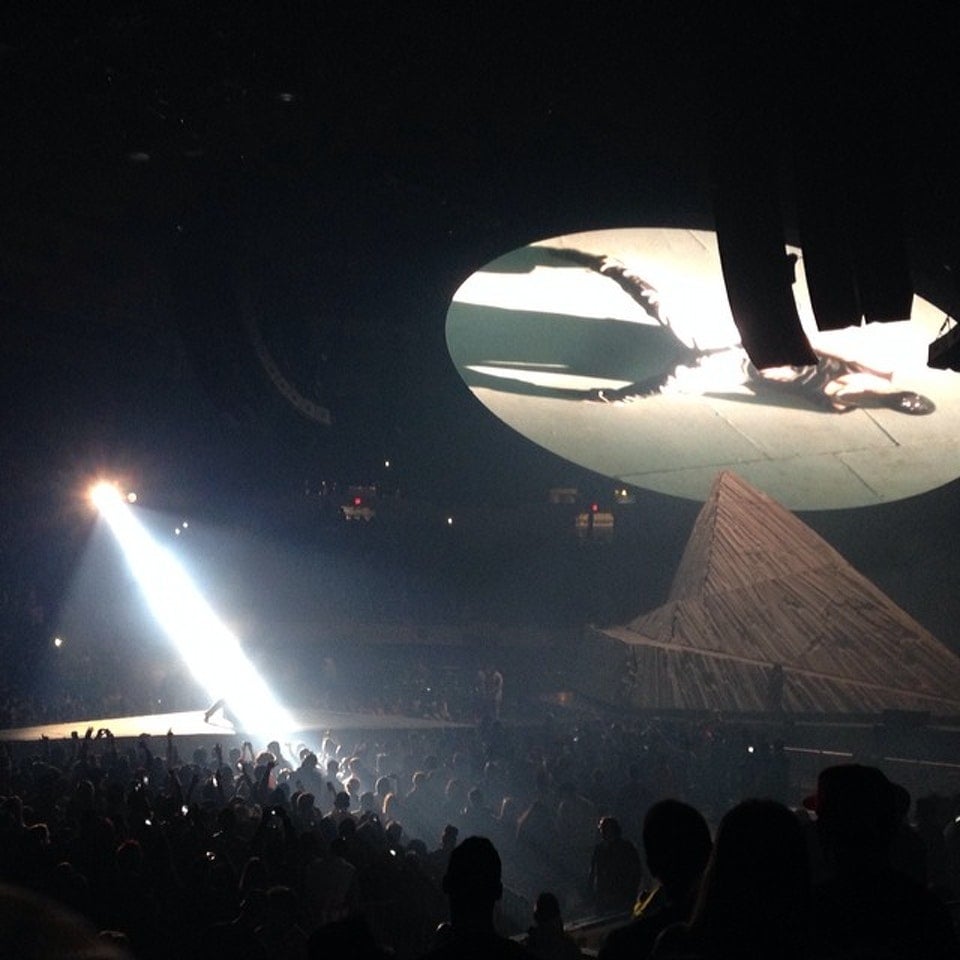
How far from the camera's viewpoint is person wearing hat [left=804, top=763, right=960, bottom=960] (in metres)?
2.28

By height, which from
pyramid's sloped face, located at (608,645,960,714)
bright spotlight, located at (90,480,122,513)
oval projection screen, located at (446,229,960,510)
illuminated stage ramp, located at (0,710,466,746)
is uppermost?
oval projection screen, located at (446,229,960,510)

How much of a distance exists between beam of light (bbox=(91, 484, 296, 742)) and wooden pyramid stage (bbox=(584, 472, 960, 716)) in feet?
34.9

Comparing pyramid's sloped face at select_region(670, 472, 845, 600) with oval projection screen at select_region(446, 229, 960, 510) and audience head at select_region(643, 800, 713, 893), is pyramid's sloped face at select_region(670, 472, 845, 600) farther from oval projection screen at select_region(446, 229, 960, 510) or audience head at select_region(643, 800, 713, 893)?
audience head at select_region(643, 800, 713, 893)

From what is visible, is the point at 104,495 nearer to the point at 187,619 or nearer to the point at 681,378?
the point at 187,619

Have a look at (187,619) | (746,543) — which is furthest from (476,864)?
(187,619)

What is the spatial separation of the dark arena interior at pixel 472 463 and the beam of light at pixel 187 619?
12cm

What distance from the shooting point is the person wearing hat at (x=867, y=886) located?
2283mm

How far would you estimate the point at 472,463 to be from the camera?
3225 cm

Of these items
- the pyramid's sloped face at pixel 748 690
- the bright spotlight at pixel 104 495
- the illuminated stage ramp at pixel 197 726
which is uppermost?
the bright spotlight at pixel 104 495

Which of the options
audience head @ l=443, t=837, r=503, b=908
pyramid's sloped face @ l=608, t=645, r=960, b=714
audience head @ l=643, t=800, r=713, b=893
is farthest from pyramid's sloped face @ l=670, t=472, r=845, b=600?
audience head @ l=443, t=837, r=503, b=908

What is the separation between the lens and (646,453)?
25.3 m

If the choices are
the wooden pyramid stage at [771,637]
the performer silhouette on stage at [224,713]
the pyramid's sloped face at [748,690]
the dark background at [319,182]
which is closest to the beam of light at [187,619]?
the dark background at [319,182]

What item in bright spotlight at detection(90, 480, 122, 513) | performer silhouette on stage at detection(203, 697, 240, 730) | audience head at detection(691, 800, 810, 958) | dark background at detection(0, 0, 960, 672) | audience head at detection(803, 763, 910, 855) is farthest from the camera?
bright spotlight at detection(90, 480, 122, 513)

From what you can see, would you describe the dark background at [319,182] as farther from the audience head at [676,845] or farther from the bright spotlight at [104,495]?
the audience head at [676,845]
